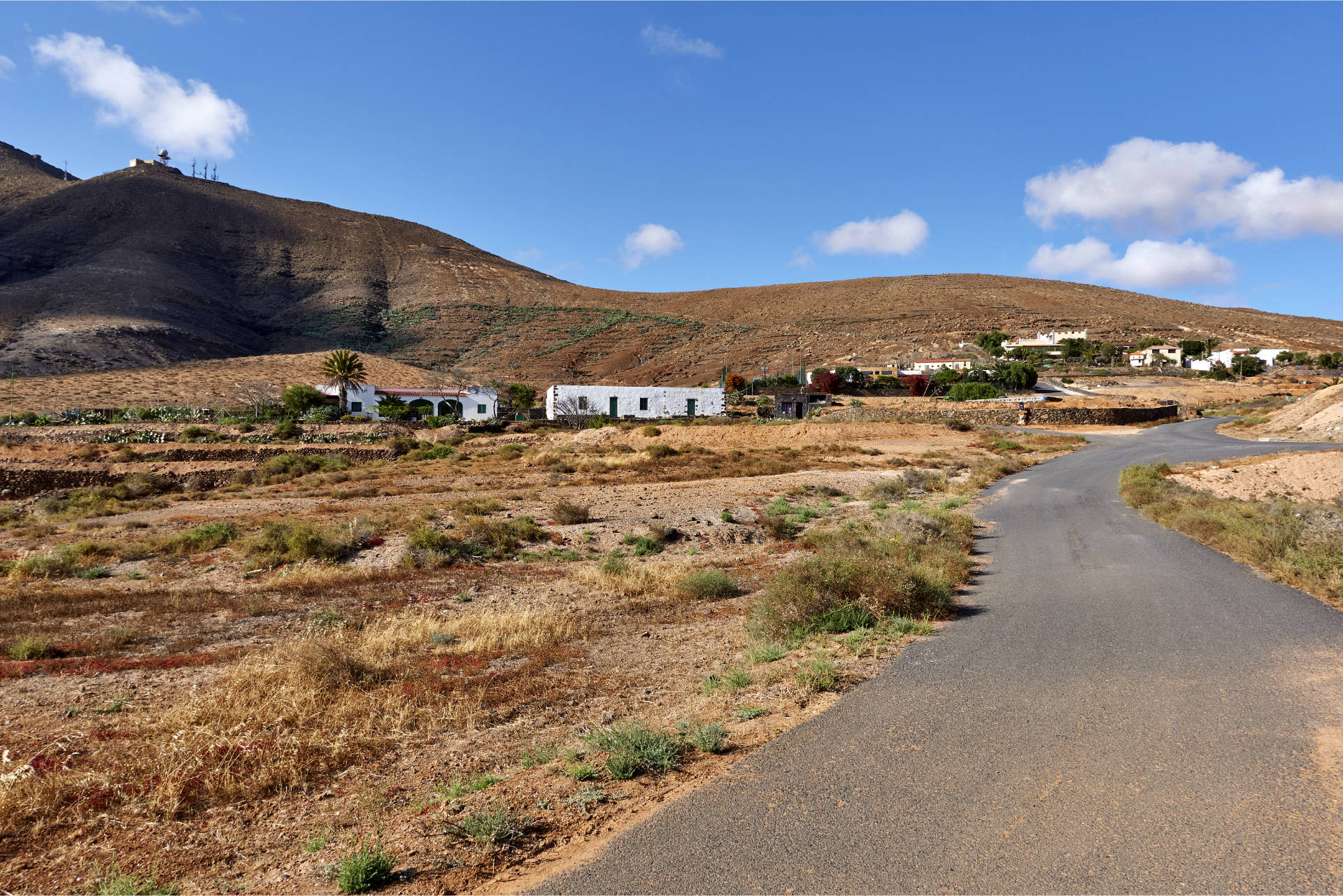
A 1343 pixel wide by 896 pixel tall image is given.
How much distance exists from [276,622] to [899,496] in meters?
17.5

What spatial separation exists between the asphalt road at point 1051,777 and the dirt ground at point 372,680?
51 centimetres

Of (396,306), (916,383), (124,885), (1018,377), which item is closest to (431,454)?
(124,885)

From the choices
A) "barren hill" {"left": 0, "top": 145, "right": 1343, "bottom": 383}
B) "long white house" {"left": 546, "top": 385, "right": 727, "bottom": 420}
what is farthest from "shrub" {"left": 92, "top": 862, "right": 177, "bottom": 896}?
"barren hill" {"left": 0, "top": 145, "right": 1343, "bottom": 383}

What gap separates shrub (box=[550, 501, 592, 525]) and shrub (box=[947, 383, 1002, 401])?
44.9m

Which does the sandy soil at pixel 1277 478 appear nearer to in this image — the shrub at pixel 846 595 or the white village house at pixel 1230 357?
the shrub at pixel 846 595

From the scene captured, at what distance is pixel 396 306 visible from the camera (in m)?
102

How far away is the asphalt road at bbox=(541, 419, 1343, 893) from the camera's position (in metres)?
3.56

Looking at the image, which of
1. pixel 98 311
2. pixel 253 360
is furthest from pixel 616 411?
pixel 98 311

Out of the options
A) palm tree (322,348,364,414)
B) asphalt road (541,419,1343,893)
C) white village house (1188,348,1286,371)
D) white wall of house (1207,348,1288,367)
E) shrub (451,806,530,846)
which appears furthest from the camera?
white wall of house (1207,348,1288,367)

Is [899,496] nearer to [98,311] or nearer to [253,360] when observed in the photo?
[253,360]

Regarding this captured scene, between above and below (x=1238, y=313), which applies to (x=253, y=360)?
below

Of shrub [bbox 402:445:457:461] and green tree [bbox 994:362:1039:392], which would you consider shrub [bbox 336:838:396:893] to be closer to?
shrub [bbox 402:445:457:461]

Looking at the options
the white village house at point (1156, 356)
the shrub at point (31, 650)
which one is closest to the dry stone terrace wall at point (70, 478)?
the shrub at point (31, 650)

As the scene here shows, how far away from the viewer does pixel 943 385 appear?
63406mm
